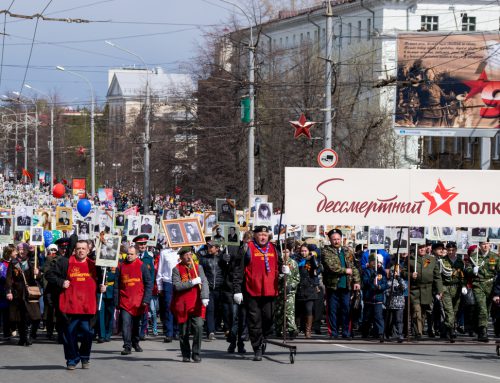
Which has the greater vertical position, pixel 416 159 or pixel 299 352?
pixel 416 159

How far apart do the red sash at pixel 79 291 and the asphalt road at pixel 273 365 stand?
748 mm

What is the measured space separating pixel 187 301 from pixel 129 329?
135 centimetres

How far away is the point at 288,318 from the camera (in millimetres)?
20812

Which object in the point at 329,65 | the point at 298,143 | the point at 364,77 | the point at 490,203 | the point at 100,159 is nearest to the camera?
the point at 490,203

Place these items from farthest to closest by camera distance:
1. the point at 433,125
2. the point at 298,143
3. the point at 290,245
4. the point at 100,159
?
1. the point at 100,159
2. the point at 298,143
3. the point at 433,125
4. the point at 290,245

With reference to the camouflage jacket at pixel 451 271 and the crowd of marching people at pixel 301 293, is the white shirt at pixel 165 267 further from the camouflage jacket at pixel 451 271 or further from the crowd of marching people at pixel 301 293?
the camouflage jacket at pixel 451 271

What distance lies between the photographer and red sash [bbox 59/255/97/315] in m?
15.9

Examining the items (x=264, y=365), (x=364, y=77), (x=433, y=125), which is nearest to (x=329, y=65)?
(x=433, y=125)

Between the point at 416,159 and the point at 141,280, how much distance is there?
1729 inches

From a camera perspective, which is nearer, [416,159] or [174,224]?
[174,224]

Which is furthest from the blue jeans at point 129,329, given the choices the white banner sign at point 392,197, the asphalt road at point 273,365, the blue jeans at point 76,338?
the white banner sign at point 392,197

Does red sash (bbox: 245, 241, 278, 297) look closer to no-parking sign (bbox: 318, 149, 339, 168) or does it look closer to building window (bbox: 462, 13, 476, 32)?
no-parking sign (bbox: 318, 149, 339, 168)

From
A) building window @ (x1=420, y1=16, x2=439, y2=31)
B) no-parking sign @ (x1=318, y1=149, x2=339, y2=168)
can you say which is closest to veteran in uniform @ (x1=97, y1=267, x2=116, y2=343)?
no-parking sign @ (x1=318, y1=149, x2=339, y2=168)

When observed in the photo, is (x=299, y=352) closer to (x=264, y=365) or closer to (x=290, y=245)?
(x=264, y=365)
